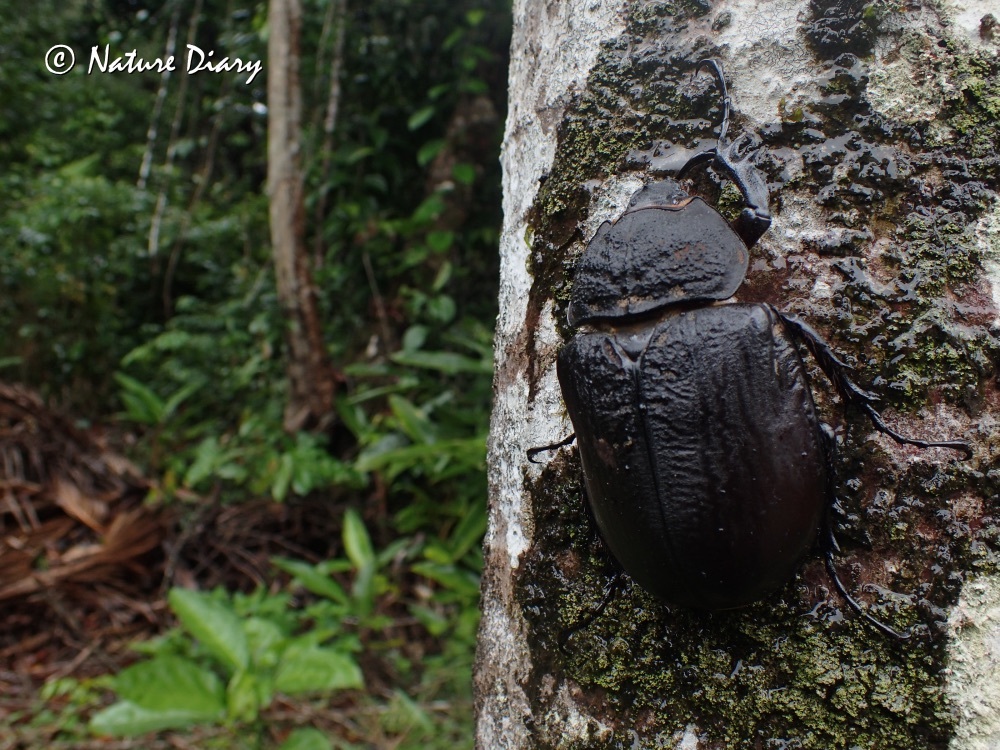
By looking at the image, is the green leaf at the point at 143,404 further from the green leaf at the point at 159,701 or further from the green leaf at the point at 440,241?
the green leaf at the point at 159,701

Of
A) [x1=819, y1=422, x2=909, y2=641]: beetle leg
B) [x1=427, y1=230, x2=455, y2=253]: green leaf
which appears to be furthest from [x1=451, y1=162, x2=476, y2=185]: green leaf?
[x1=819, y1=422, x2=909, y2=641]: beetle leg

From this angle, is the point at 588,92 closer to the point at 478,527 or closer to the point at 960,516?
the point at 960,516

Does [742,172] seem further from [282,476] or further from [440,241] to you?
[282,476]

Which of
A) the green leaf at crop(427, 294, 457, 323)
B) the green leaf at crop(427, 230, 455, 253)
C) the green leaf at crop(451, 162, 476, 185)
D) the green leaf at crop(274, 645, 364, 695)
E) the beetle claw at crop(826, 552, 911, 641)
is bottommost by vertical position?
the green leaf at crop(274, 645, 364, 695)

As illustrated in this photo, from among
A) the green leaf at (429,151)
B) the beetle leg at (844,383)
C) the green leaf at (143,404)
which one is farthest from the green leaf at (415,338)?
the beetle leg at (844,383)

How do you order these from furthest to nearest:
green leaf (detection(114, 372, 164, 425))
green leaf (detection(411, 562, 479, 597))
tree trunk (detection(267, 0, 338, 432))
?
green leaf (detection(114, 372, 164, 425)), tree trunk (detection(267, 0, 338, 432)), green leaf (detection(411, 562, 479, 597))

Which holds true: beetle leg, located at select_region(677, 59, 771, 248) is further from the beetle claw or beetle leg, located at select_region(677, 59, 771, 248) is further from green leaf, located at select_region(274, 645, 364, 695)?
green leaf, located at select_region(274, 645, 364, 695)

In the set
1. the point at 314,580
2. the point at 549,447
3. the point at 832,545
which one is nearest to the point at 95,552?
the point at 314,580
